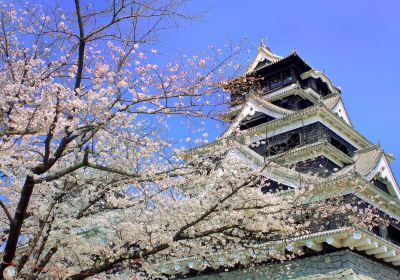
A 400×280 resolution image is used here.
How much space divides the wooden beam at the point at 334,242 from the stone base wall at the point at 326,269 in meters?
0.24

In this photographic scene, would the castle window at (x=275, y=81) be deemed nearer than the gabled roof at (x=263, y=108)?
No

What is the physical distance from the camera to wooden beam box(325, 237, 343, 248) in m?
13.2

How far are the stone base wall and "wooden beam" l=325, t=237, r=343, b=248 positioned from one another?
0.24 metres

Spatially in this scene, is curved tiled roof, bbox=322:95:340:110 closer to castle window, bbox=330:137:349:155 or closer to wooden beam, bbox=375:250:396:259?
castle window, bbox=330:137:349:155

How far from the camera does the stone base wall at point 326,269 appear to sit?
1325 centimetres

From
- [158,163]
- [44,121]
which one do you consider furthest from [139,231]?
[44,121]

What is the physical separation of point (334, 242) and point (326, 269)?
96 centimetres

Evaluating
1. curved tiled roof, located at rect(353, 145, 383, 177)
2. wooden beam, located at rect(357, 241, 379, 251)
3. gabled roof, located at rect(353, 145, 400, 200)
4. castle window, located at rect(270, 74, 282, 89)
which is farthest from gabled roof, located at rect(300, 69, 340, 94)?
wooden beam, located at rect(357, 241, 379, 251)

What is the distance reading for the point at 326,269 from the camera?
1352cm

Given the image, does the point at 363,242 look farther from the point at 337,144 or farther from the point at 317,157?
the point at 337,144

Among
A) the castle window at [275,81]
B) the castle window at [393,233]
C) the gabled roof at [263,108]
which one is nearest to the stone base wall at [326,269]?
the castle window at [393,233]

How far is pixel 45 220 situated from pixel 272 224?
14.8ft

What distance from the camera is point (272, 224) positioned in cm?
892

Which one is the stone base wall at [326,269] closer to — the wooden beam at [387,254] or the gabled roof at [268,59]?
the wooden beam at [387,254]
